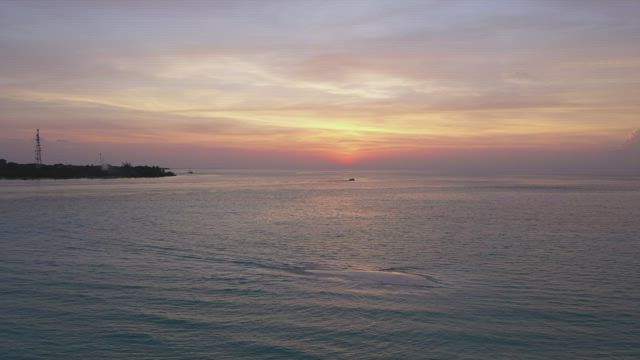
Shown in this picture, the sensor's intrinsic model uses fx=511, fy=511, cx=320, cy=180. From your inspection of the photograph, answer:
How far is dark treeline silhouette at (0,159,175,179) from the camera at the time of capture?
483 ft

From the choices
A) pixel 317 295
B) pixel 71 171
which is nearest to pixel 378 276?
pixel 317 295

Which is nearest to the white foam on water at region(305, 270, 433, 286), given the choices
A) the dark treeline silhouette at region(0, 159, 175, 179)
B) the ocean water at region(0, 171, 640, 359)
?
the ocean water at region(0, 171, 640, 359)

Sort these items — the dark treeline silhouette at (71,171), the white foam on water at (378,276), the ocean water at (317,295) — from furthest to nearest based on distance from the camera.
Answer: the dark treeline silhouette at (71,171)
the white foam on water at (378,276)
the ocean water at (317,295)

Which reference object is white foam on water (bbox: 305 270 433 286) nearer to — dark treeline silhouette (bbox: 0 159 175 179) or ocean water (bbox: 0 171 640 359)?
ocean water (bbox: 0 171 640 359)

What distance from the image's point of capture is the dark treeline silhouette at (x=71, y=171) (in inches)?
5797

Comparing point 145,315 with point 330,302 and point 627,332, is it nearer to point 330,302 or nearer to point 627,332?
point 330,302

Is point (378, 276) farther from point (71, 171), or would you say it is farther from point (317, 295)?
point (71, 171)

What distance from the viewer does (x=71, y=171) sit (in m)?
165

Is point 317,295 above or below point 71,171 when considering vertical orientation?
below

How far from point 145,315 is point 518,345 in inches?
456

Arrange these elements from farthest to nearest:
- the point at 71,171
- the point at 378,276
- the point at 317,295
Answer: the point at 71,171
the point at 378,276
the point at 317,295

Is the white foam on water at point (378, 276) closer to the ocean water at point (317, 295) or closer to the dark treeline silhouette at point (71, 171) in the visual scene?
the ocean water at point (317, 295)

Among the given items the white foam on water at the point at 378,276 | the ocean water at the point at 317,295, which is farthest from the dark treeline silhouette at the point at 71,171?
the white foam on water at the point at 378,276

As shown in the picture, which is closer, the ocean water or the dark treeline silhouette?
the ocean water
